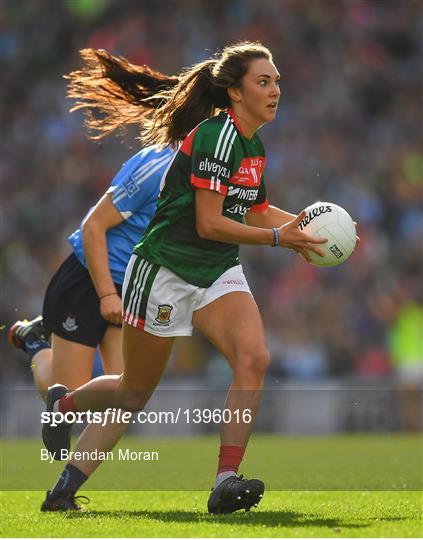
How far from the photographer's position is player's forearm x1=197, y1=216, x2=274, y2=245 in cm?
529

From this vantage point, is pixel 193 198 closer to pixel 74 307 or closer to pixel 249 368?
pixel 249 368

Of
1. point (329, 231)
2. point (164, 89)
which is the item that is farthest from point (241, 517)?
point (164, 89)

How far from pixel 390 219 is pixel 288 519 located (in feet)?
40.5

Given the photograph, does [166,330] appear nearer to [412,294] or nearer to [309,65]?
[412,294]

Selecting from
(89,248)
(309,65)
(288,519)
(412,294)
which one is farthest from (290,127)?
(288,519)

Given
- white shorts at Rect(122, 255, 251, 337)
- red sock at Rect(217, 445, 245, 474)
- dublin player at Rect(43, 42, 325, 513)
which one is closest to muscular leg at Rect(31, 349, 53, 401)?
dublin player at Rect(43, 42, 325, 513)

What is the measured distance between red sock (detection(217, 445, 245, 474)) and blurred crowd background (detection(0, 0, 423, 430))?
9.06m

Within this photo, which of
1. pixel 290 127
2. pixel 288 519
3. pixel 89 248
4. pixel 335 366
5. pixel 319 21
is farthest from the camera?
pixel 319 21

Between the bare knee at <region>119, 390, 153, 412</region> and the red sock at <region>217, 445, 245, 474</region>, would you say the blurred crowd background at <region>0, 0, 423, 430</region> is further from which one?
the red sock at <region>217, 445, 245, 474</region>

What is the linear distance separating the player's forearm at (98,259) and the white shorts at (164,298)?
729 millimetres

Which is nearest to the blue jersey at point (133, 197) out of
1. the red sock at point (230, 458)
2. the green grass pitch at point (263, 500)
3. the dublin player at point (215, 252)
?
the dublin player at point (215, 252)

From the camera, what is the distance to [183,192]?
5.51 metres

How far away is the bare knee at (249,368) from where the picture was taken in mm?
5344

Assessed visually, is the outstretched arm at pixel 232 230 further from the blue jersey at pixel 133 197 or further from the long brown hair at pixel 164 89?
the blue jersey at pixel 133 197
